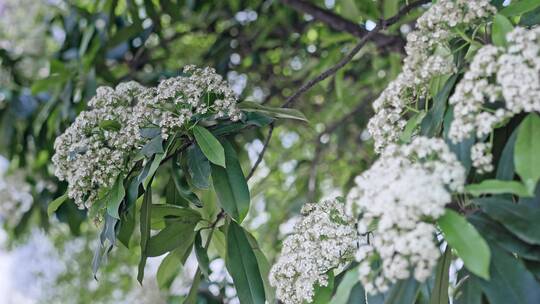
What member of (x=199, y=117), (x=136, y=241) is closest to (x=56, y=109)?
(x=136, y=241)

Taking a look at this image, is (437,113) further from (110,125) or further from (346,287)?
(110,125)

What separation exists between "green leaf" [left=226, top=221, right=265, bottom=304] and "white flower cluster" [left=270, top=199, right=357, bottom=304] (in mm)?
155

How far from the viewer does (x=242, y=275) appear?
4.01ft

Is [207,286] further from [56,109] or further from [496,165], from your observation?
[496,165]

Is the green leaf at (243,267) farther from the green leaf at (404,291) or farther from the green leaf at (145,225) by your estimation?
the green leaf at (404,291)

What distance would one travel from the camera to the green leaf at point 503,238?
2.74 ft

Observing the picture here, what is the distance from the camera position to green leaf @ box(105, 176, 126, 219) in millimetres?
1131

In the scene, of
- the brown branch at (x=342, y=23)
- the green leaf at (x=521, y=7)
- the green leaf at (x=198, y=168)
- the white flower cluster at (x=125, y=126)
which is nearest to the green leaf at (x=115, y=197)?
the white flower cluster at (x=125, y=126)

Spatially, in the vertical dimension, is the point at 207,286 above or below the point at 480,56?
below

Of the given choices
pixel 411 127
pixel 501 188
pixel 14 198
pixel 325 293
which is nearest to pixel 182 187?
pixel 325 293

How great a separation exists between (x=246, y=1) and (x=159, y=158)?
165 cm

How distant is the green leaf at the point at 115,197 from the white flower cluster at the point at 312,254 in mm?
285

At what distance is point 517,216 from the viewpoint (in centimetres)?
81

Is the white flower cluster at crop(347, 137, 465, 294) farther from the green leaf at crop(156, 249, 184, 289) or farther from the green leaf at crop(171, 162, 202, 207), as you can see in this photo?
the green leaf at crop(156, 249, 184, 289)
